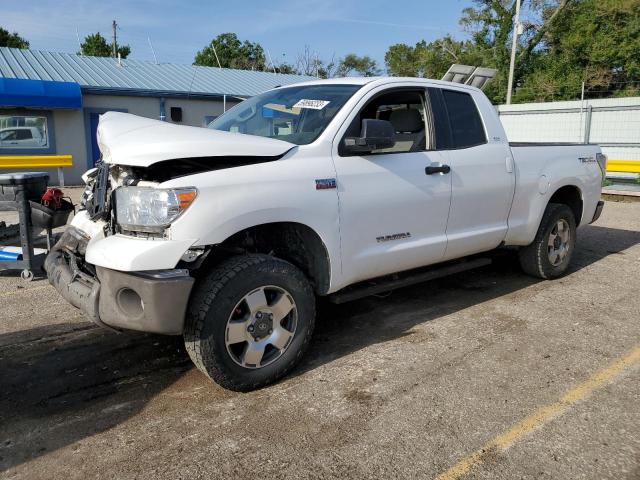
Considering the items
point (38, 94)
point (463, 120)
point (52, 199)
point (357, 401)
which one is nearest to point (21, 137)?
point (38, 94)

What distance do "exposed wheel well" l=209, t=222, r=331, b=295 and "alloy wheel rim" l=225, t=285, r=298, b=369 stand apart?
34cm

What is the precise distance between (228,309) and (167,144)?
3.33 feet

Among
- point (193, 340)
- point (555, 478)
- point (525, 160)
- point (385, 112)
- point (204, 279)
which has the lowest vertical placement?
point (555, 478)

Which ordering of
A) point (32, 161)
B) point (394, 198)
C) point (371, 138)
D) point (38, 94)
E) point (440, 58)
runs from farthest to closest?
point (440, 58) → point (38, 94) → point (32, 161) → point (394, 198) → point (371, 138)

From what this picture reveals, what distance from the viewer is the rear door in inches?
180

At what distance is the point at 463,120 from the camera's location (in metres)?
4.82

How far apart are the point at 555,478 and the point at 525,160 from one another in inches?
132

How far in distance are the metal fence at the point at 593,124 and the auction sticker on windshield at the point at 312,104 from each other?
12.7 metres

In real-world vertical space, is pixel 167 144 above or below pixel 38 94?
below

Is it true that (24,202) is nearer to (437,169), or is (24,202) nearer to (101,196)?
(101,196)

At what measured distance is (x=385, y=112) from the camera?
15.7 ft

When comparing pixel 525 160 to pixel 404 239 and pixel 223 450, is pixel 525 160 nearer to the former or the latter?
pixel 404 239

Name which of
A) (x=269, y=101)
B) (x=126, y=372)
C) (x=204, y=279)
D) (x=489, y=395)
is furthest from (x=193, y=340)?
(x=269, y=101)

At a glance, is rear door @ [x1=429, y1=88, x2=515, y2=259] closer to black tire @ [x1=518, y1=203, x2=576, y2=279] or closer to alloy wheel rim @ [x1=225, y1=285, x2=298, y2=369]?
black tire @ [x1=518, y1=203, x2=576, y2=279]
